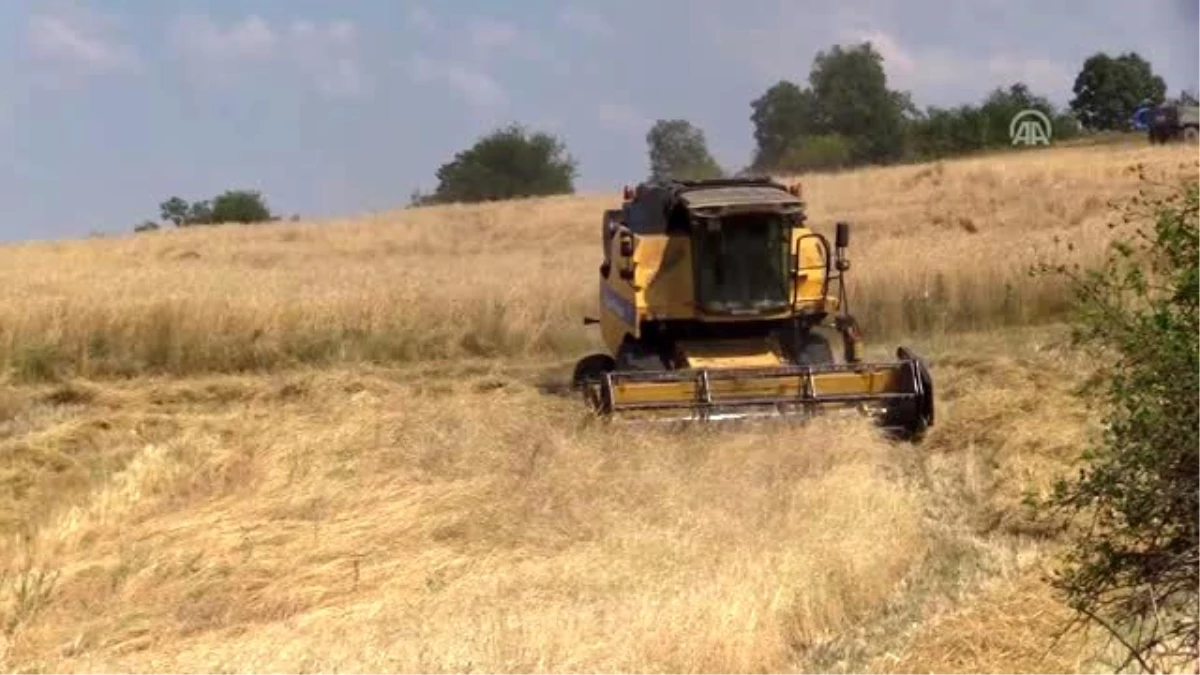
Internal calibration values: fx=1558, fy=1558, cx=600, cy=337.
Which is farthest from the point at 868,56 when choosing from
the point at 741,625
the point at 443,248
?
the point at 741,625

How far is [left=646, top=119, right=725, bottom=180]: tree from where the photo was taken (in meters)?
25.9

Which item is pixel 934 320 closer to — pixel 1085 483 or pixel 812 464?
pixel 812 464

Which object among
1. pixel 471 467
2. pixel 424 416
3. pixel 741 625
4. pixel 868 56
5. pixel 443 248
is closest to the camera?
pixel 741 625

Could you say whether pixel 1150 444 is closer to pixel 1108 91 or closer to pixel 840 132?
pixel 840 132

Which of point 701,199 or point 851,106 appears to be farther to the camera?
point 851,106

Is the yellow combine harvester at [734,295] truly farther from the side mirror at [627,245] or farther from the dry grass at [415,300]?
the dry grass at [415,300]

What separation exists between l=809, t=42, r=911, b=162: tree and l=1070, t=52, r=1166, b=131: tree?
1677cm

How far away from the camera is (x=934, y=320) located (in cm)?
1848

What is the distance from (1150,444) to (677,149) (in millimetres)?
28183

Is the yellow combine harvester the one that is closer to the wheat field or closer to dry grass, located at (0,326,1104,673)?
the wheat field

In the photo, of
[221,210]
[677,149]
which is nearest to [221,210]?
[221,210]

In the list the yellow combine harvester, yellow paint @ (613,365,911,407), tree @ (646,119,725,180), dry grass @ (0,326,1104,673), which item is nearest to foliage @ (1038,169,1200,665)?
dry grass @ (0,326,1104,673)

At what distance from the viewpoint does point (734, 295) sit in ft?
42.7

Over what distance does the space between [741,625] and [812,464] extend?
3.79 meters
